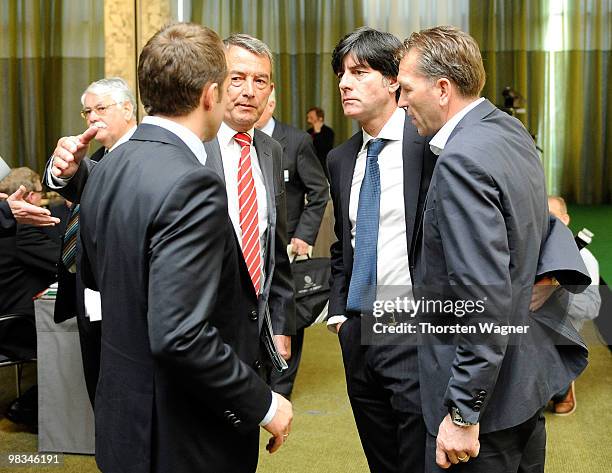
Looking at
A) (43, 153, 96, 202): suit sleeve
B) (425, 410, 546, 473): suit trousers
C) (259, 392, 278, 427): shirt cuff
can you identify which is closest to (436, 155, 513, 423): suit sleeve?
(425, 410, 546, 473): suit trousers

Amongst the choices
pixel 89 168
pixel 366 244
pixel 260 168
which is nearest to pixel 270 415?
pixel 366 244

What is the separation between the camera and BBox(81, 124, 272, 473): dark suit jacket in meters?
1.65

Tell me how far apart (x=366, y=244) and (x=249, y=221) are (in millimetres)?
377

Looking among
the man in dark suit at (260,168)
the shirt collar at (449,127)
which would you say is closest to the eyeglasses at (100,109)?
the man in dark suit at (260,168)

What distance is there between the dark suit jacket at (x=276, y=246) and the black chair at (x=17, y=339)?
187cm

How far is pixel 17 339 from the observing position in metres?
4.20

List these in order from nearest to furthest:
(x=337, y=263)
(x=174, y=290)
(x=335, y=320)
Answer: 1. (x=174, y=290)
2. (x=335, y=320)
3. (x=337, y=263)

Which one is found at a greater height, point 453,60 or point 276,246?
point 453,60

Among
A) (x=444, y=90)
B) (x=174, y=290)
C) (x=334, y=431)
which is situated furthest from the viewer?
(x=334, y=431)

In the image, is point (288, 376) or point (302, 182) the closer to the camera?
point (288, 376)

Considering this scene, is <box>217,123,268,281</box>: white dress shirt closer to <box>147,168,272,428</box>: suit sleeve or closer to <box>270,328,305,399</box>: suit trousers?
<box>147,168,272,428</box>: suit sleeve

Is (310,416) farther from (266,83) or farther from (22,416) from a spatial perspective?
(266,83)

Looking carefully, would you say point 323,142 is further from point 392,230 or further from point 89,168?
point 392,230

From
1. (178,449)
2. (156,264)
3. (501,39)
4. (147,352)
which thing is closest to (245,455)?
(178,449)
